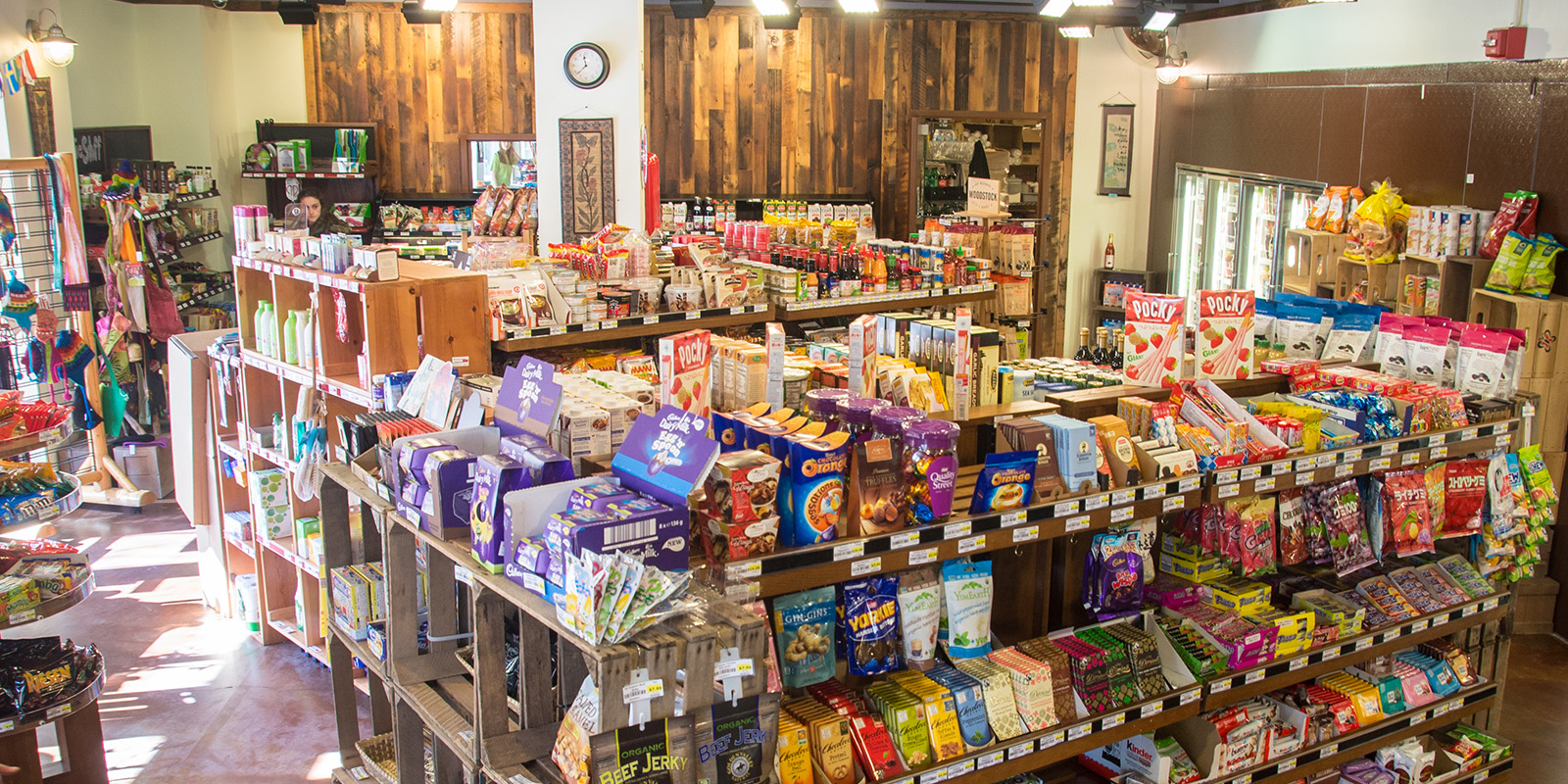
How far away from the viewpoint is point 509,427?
321 cm

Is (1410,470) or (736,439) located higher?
(736,439)

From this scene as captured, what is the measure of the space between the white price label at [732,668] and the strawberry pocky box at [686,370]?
1.26 m

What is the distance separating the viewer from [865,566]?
3.03 m

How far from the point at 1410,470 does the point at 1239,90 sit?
624 centimetres

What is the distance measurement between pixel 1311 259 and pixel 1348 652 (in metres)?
4.34

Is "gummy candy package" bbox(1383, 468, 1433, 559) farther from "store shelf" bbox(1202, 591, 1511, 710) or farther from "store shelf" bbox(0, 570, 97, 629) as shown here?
"store shelf" bbox(0, 570, 97, 629)

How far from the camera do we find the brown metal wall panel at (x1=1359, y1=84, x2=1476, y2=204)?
273 inches

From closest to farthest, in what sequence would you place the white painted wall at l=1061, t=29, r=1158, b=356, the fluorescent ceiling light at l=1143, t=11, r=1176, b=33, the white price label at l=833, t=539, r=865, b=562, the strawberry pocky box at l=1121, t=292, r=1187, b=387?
the white price label at l=833, t=539, r=865, b=562, the strawberry pocky box at l=1121, t=292, r=1187, b=387, the fluorescent ceiling light at l=1143, t=11, r=1176, b=33, the white painted wall at l=1061, t=29, r=1158, b=356

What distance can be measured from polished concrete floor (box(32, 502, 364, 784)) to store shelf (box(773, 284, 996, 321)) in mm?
3170

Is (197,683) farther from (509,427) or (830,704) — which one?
(830,704)

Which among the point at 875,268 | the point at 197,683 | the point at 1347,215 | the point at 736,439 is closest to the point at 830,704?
the point at 736,439

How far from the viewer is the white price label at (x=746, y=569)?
280 cm

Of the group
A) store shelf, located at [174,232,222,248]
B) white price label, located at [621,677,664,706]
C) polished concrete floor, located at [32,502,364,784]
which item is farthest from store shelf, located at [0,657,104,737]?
store shelf, located at [174,232,222,248]

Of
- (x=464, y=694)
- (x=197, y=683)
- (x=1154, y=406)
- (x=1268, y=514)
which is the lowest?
(x=197, y=683)
